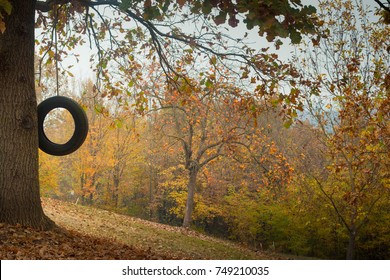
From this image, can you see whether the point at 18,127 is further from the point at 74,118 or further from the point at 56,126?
the point at 56,126

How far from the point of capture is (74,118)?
26.9 feet

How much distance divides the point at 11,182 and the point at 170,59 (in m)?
5.94

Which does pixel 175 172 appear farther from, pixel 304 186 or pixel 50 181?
pixel 304 186

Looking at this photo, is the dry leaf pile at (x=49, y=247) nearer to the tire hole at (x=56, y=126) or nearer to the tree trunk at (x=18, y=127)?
the tree trunk at (x=18, y=127)

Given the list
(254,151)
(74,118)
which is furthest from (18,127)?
(254,151)

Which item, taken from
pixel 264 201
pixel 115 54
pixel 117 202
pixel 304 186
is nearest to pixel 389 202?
pixel 304 186

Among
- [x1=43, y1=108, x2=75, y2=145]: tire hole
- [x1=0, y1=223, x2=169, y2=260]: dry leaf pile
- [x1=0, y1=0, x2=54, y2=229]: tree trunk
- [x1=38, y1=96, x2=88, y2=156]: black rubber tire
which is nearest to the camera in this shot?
[x1=0, y1=223, x2=169, y2=260]: dry leaf pile

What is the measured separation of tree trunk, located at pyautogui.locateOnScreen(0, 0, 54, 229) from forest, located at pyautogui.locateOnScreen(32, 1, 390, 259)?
7.91 feet

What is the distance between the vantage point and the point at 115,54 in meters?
11.4

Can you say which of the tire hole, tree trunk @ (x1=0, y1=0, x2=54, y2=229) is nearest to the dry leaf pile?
tree trunk @ (x1=0, y1=0, x2=54, y2=229)

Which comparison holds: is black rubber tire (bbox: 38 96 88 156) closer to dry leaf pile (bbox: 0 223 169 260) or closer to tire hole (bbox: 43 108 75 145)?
dry leaf pile (bbox: 0 223 169 260)

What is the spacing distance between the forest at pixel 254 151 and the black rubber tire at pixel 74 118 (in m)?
1.11

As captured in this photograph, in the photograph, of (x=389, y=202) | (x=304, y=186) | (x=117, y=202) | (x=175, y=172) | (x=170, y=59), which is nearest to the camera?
(x=170, y=59)

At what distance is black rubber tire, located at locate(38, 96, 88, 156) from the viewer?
811cm
